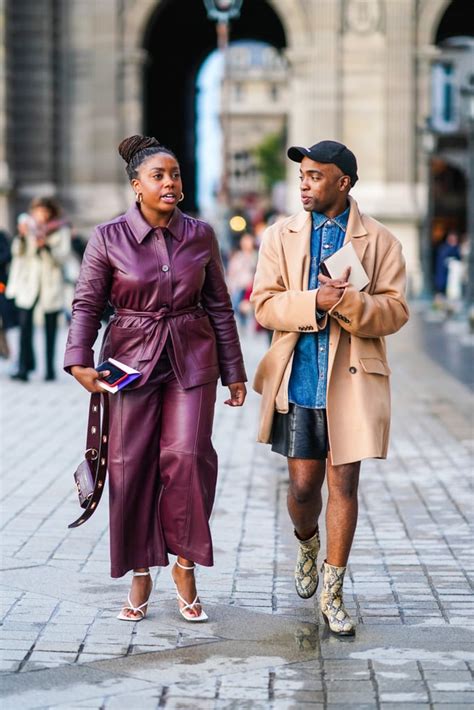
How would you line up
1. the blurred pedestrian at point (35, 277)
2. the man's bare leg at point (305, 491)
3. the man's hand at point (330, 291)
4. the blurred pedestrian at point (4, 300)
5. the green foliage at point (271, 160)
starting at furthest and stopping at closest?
the green foliage at point (271, 160) < the blurred pedestrian at point (35, 277) < the blurred pedestrian at point (4, 300) < the man's bare leg at point (305, 491) < the man's hand at point (330, 291)

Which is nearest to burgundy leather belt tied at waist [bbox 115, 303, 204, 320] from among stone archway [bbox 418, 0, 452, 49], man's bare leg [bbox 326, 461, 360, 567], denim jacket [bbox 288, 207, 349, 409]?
denim jacket [bbox 288, 207, 349, 409]

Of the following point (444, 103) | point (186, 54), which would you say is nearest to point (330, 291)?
point (444, 103)

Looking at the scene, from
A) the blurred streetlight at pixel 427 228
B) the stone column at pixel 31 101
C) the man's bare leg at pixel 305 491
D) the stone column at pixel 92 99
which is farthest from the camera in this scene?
the stone column at pixel 92 99

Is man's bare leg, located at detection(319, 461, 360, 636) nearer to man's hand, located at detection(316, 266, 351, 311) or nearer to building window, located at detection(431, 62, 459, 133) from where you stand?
man's hand, located at detection(316, 266, 351, 311)

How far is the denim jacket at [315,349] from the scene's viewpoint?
6.43 meters

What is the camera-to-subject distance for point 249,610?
266 inches

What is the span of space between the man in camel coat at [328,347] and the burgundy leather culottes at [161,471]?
0.30m

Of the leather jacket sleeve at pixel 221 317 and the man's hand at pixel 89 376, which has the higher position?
the leather jacket sleeve at pixel 221 317

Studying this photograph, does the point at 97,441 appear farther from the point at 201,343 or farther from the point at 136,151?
the point at 136,151

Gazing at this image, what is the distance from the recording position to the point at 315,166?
20.9 ft

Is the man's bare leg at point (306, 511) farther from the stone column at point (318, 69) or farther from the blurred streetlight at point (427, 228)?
the stone column at point (318, 69)

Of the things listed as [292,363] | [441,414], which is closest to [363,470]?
[441,414]

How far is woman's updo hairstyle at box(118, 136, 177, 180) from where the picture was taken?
21.4ft

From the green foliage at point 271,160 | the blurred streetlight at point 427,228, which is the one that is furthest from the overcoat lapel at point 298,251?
the green foliage at point 271,160
